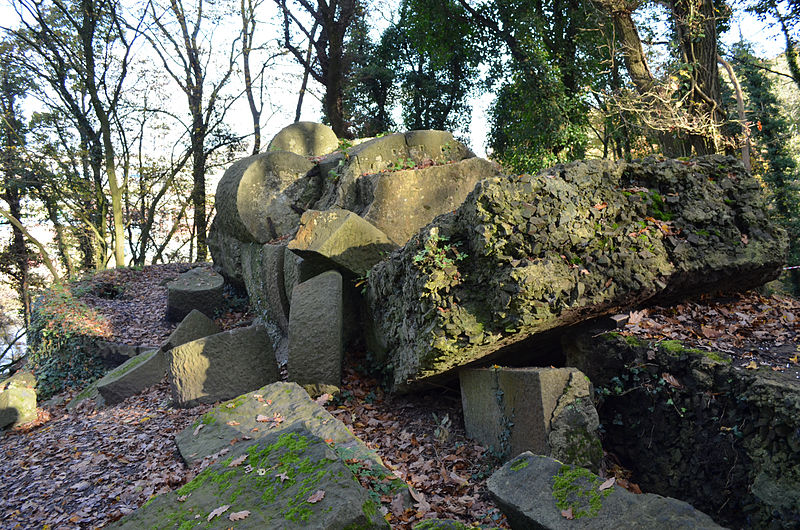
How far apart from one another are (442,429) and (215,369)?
3266 mm

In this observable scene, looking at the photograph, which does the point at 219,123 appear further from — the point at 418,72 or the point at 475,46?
the point at 475,46

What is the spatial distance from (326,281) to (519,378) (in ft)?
9.66

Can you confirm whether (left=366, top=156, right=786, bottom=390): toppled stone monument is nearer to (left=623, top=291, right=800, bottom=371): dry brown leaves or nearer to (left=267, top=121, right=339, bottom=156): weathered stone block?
(left=623, top=291, right=800, bottom=371): dry brown leaves

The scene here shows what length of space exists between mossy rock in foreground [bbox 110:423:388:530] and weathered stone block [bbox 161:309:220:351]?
525 cm

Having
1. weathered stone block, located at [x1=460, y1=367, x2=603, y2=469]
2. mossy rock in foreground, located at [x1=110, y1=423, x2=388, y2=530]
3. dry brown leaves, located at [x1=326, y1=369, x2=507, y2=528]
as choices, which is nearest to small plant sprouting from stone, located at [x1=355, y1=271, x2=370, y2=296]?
dry brown leaves, located at [x1=326, y1=369, x2=507, y2=528]

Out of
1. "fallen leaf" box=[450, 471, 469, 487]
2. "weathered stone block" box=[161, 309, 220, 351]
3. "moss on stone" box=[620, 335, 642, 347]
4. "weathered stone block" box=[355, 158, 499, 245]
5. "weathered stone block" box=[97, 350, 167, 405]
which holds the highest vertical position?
"weathered stone block" box=[355, 158, 499, 245]

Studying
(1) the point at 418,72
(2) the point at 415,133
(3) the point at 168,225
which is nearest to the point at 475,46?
(1) the point at 418,72

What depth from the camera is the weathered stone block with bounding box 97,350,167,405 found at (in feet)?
26.6

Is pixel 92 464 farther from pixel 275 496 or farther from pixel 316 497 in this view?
pixel 316 497

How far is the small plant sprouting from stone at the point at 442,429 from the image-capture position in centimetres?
551

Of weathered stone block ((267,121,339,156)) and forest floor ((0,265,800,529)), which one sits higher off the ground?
weathered stone block ((267,121,339,156))

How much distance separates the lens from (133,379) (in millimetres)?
8141

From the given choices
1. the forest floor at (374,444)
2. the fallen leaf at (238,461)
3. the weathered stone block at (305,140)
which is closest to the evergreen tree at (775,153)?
the weathered stone block at (305,140)

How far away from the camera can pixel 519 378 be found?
4812 millimetres
